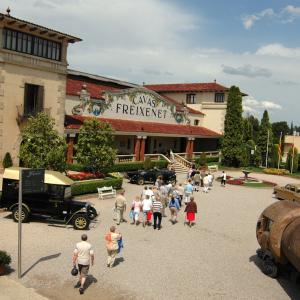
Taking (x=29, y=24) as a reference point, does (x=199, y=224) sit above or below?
below

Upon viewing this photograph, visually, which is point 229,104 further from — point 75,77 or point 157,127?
point 75,77

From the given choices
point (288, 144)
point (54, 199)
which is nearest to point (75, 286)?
point (54, 199)

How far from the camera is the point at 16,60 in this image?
2770 cm

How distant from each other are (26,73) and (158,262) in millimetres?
19235

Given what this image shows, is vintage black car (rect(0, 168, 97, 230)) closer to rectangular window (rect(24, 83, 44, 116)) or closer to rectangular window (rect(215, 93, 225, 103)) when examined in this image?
rectangular window (rect(24, 83, 44, 116))

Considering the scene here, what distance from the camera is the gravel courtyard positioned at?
11.7 m

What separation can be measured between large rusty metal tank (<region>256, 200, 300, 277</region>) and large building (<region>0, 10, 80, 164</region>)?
63.6 feet

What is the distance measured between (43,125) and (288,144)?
6353 centimetres

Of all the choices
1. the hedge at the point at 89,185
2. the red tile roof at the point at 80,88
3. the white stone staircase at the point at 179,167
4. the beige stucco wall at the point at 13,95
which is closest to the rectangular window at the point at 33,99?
the beige stucco wall at the point at 13,95

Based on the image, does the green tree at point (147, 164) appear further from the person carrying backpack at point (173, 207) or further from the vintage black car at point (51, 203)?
the vintage black car at point (51, 203)

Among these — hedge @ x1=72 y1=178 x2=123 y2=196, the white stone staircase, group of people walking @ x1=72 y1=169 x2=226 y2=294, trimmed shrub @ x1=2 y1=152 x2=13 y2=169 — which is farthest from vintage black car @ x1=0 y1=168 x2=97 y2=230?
the white stone staircase

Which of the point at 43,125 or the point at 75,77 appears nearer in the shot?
the point at 43,125

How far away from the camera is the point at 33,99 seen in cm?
2944

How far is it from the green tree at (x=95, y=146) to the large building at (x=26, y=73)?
425 cm
